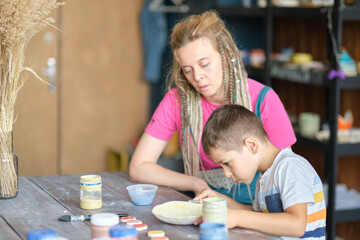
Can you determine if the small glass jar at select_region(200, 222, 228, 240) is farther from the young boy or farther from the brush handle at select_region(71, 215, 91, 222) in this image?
the brush handle at select_region(71, 215, 91, 222)

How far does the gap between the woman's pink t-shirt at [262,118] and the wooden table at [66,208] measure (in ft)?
0.79

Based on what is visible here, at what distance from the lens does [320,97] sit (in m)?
3.98

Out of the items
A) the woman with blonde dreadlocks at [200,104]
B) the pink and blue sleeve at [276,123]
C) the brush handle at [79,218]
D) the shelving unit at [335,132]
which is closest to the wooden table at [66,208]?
the brush handle at [79,218]

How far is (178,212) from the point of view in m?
1.81

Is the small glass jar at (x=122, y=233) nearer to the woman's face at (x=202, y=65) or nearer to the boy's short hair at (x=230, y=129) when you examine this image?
the boy's short hair at (x=230, y=129)

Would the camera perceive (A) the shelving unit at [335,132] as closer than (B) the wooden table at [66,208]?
No

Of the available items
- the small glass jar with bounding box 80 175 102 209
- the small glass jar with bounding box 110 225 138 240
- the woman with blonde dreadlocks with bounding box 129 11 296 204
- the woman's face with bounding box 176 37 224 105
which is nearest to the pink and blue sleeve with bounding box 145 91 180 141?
the woman with blonde dreadlocks with bounding box 129 11 296 204

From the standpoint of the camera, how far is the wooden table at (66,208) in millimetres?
1651

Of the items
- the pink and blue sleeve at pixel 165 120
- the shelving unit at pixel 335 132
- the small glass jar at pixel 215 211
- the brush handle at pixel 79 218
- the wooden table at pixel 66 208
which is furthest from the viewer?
the shelving unit at pixel 335 132

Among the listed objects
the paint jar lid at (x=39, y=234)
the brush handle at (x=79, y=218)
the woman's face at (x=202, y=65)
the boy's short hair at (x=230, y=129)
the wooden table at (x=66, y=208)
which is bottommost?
the wooden table at (x=66, y=208)

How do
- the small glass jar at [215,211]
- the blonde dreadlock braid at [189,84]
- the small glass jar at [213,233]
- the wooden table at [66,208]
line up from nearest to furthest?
1. the small glass jar at [213,233]
2. the small glass jar at [215,211]
3. the wooden table at [66,208]
4. the blonde dreadlock braid at [189,84]

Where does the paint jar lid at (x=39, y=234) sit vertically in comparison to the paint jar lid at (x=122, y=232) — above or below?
below

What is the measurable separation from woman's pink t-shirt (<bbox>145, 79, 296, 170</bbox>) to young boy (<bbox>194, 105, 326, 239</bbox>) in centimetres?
35

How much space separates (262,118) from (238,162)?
515mm
